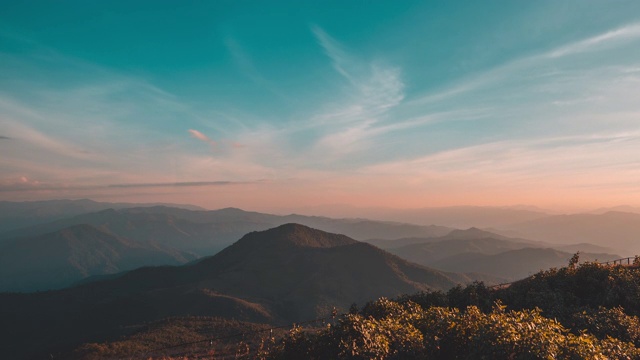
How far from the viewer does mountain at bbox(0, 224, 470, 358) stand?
117m

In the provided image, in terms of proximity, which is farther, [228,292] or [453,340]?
[228,292]

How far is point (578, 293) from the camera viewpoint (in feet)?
84.6

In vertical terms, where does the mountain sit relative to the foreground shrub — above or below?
below

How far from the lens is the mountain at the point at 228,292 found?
384 ft

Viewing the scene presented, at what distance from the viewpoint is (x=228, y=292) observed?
143375mm

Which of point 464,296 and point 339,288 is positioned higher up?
point 464,296

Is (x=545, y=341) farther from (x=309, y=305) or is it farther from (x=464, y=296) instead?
(x=309, y=305)

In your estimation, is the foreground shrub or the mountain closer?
the foreground shrub

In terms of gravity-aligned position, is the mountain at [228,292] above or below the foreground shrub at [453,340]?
below

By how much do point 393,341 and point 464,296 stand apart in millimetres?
16889

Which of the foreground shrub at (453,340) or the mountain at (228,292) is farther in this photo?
the mountain at (228,292)

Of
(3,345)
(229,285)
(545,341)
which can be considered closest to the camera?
(545,341)

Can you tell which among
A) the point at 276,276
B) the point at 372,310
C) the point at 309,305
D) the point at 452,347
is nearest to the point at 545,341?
the point at 452,347

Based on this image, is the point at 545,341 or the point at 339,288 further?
the point at 339,288
